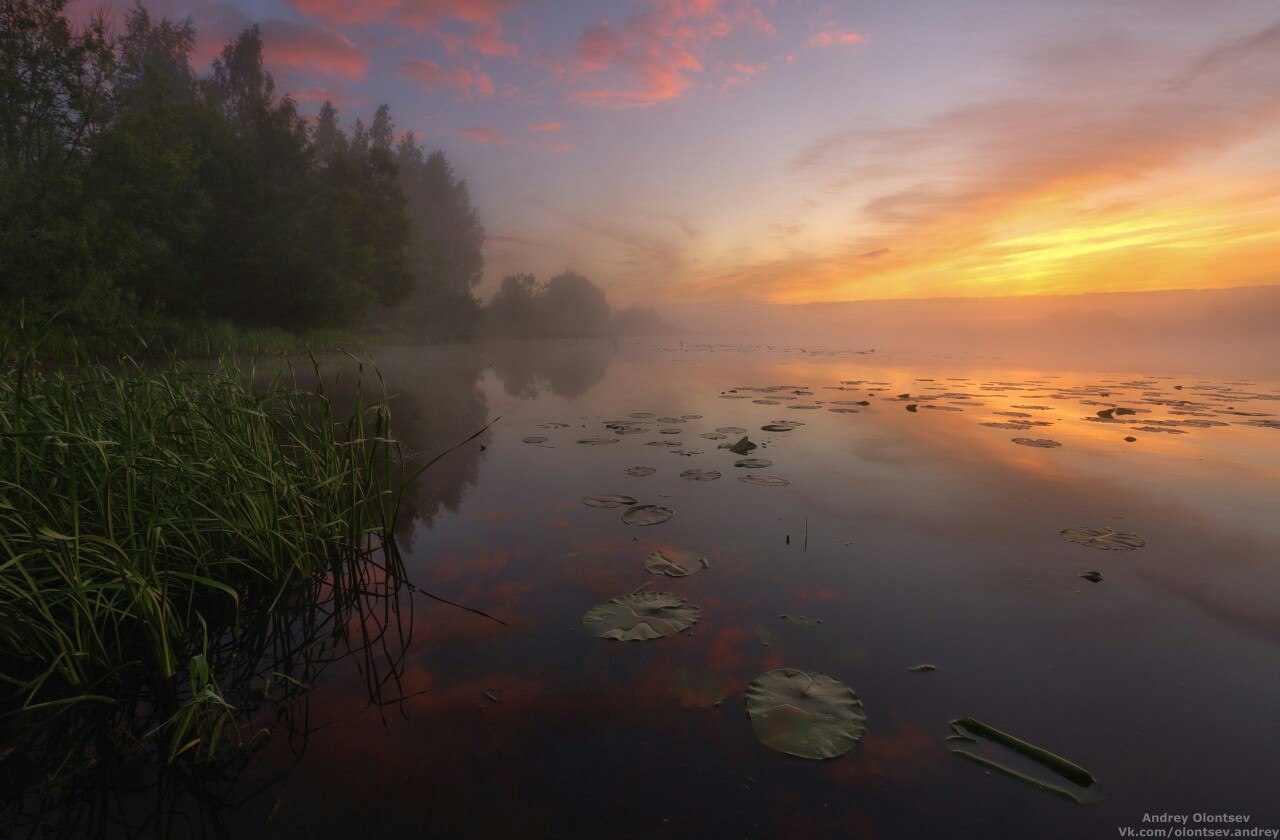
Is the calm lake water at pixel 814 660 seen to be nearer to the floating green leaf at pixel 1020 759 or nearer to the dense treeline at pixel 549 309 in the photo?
the floating green leaf at pixel 1020 759

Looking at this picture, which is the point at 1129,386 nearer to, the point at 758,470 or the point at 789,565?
the point at 758,470

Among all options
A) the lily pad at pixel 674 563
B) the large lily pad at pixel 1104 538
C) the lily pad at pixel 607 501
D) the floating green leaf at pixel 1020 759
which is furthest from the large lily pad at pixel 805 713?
the large lily pad at pixel 1104 538

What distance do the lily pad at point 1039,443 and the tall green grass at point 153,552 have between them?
30.2 ft

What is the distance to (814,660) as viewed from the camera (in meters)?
2.61

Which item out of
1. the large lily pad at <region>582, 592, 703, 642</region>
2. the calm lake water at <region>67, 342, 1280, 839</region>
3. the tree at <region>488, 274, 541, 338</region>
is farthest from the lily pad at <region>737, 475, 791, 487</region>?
the tree at <region>488, 274, 541, 338</region>

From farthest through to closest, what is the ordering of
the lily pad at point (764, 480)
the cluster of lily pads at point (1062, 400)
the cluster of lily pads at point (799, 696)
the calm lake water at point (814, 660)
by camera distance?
the cluster of lily pads at point (1062, 400) → the lily pad at point (764, 480) → the cluster of lily pads at point (799, 696) → the calm lake water at point (814, 660)

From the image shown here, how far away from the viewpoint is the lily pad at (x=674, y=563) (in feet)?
11.7

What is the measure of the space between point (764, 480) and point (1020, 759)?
4014mm

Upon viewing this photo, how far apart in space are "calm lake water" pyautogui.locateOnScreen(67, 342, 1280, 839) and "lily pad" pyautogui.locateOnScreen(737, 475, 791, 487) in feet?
0.51

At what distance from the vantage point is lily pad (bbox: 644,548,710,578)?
3.58 meters

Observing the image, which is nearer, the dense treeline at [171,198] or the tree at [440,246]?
the dense treeline at [171,198]

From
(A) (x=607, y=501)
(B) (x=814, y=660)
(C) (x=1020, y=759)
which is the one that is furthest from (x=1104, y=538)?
(A) (x=607, y=501)

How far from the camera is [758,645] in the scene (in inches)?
108

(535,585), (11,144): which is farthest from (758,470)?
(11,144)
